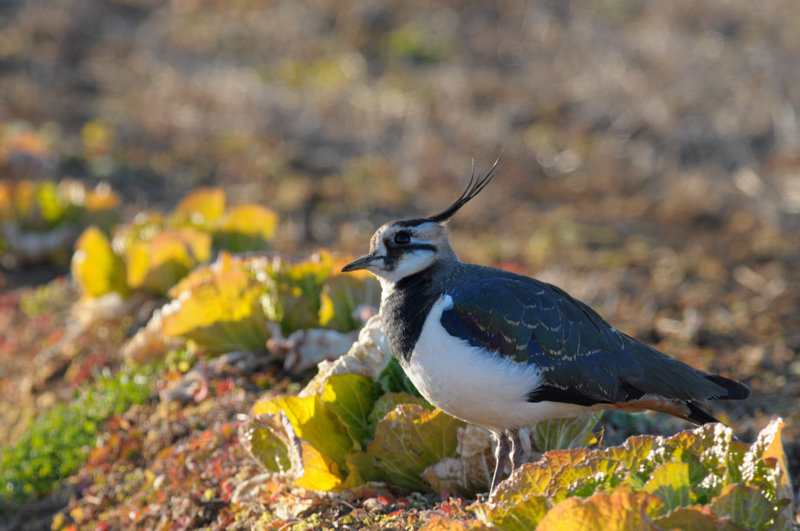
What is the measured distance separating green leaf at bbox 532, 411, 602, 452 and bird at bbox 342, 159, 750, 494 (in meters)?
0.22

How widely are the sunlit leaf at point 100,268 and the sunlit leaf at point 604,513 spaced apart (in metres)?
4.69

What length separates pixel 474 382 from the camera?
338 cm

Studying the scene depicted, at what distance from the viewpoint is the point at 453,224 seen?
8969 mm

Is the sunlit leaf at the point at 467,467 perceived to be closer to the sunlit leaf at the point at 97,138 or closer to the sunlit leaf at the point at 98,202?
the sunlit leaf at the point at 98,202

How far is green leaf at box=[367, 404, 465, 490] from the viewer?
3645mm

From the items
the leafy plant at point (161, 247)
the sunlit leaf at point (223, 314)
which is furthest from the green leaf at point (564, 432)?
the leafy plant at point (161, 247)

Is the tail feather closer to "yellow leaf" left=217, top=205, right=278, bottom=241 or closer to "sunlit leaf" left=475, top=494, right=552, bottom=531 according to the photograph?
"sunlit leaf" left=475, top=494, right=552, bottom=531

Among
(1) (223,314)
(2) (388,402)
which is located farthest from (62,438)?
(2) (388,402)

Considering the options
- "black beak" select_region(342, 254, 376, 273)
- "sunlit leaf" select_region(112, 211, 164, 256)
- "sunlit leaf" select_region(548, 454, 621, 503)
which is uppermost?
"black beak" select_region(342, 254, 376, 273)

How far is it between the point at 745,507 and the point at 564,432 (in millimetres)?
1385

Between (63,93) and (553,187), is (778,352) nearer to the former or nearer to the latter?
(553,187)

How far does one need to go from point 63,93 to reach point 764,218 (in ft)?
35.1

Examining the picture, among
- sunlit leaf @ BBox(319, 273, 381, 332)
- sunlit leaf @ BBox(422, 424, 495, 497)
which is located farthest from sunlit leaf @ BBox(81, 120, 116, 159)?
sunlit leaf @ BBox(422, 424, 495, 497)

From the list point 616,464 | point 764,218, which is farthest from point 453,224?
point 616,464
